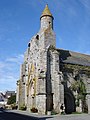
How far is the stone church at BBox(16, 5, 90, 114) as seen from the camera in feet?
105

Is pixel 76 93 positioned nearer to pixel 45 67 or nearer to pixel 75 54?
pixel 45 67

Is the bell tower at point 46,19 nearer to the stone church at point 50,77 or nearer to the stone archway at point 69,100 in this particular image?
the stone church at point 50,77

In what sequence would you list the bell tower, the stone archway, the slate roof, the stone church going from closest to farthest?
the stone church → the stone archway → the slate roof → the bell tower

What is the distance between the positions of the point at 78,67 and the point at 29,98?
1168cm

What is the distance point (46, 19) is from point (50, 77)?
13.0m

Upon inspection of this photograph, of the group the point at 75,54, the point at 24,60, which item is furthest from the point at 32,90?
the point at 75,54

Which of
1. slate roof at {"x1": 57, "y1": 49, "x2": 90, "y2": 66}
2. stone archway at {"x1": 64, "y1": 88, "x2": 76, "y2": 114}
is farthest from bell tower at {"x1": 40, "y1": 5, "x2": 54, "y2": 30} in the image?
stone archway at {"x1": 64, "y1": 88, "x2": 76, "y2": 114}

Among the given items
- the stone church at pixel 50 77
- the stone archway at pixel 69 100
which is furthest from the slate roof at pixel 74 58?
the stone archway at pixel 69 100

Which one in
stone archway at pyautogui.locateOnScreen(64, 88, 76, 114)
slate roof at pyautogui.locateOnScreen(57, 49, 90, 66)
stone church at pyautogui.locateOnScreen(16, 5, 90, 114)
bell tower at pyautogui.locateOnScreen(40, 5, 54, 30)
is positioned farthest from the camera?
bell tower at pyautogui.locateOnScreen(40, 5, 54, 30)

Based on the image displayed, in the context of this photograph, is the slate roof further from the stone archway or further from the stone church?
the stone archway

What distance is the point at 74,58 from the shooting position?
4047 cm

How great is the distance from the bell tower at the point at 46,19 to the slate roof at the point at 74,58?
626cm

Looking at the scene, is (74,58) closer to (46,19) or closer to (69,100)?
(69,100)

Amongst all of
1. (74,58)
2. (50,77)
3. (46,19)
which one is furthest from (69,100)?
(46,19)
